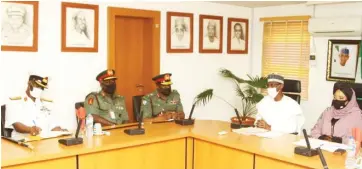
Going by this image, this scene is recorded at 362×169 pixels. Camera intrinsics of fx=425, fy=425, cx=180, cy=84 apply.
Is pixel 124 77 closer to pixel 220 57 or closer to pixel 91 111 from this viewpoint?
pixel 91 111

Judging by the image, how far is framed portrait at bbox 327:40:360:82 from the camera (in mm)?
5543

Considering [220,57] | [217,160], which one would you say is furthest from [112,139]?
[220,57]

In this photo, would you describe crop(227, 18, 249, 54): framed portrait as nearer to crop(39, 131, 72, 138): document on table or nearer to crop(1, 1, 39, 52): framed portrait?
crop(1, 1, 39, 52): framed portrait

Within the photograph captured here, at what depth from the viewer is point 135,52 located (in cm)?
567

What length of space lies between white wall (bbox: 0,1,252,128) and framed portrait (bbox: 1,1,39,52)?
0.24ft

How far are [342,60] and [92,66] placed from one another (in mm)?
3264

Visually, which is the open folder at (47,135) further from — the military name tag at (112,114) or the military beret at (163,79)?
the military beret at (163,79)

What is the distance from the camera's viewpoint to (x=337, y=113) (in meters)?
4.06

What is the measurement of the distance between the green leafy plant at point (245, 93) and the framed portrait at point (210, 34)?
408 millimetres

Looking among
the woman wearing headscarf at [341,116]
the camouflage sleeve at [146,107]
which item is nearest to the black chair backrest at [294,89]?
the woman wearing headscarf at [341,116]

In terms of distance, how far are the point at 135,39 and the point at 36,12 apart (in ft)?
4.82

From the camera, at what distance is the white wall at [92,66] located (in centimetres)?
451

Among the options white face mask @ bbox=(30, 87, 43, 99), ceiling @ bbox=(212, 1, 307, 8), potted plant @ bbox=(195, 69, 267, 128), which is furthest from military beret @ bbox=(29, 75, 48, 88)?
ceiling @ bbox=(212, 1, 307, 8)

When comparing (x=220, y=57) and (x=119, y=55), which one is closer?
(x=119, y=55)
